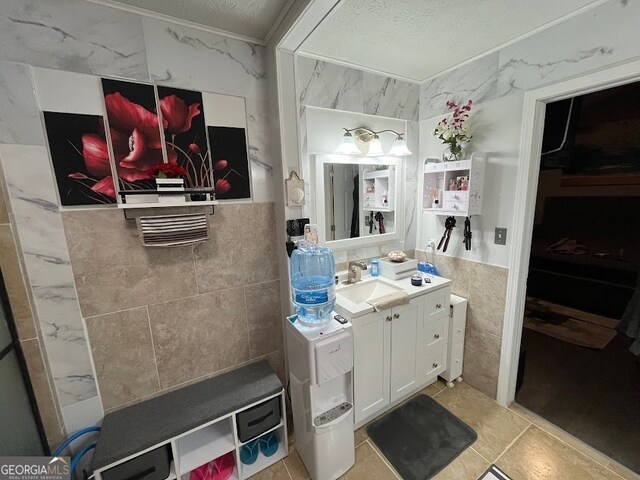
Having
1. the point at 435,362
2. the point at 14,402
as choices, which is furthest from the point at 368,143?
the point at 14,402

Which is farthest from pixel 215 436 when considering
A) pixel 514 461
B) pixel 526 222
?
pixel 526 222

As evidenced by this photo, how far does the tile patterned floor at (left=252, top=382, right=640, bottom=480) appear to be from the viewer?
1406 mm

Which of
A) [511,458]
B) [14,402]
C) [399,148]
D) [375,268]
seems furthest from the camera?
[375,268]

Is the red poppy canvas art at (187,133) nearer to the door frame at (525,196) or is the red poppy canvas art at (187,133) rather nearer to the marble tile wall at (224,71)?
the marble tile wall at (224,71)

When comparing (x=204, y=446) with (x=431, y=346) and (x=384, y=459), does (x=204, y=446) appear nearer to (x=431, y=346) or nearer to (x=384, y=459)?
(x=384, y=459)

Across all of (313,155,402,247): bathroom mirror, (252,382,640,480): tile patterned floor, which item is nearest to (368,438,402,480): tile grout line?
(252,382,640,480): tile patterned floor

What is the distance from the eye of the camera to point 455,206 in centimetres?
181

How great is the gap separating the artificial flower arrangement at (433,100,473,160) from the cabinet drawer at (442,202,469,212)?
36 cm

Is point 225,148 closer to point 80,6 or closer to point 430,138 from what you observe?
point 80,6

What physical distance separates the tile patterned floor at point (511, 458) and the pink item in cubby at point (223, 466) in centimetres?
16

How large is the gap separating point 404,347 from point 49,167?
2230 millimetres

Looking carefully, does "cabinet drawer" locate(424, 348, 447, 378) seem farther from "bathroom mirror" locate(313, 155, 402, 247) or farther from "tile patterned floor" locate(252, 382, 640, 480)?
"bathroom mirror" locate(313, 155, 402, 247)

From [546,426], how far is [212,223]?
8.47ft

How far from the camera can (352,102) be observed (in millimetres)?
1873
